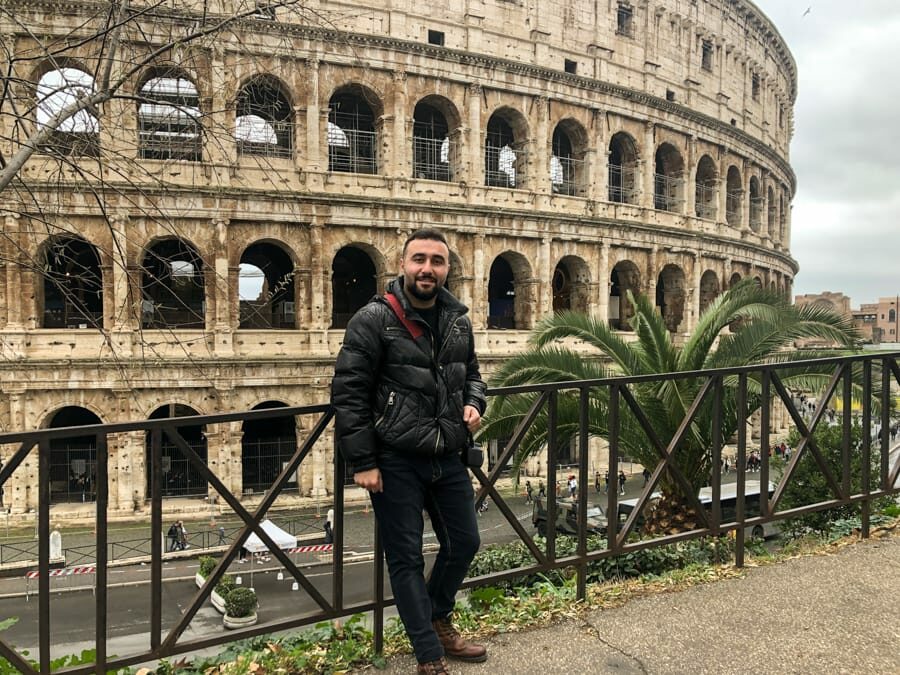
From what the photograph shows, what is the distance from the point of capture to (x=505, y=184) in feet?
80.2

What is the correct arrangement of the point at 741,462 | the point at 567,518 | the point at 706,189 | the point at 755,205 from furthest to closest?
the point at 755,205 < the point at 706,189 < the point at 567,518 < the point at 741,462

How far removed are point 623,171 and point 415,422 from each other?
997 inches

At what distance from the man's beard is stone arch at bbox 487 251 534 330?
65.6 ft

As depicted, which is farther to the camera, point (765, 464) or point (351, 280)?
point (351, 280)

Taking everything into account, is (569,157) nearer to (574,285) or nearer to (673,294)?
(574,285)

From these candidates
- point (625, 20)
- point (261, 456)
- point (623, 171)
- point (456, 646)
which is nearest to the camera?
point (456, 646)

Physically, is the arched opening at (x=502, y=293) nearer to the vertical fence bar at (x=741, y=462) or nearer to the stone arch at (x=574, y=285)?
the stone arch at (x=574, y=285)

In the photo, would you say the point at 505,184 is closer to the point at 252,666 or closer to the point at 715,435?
the point at 715,435

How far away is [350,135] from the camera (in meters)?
22.7

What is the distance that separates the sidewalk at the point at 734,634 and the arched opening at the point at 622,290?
21.3 m

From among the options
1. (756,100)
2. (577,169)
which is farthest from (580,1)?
(756,100)

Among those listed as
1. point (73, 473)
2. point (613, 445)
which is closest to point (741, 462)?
point (613, 445)

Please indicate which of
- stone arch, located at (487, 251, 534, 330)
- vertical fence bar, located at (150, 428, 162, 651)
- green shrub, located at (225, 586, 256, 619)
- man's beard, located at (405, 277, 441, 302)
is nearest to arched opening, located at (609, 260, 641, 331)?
stone arch, located at (487, 251, 534, 330)

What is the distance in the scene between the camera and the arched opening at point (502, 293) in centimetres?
2689
